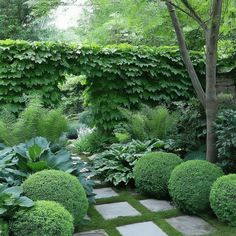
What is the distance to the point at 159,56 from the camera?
5941mm

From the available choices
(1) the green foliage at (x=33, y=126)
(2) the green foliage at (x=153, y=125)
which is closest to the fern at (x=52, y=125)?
(1) the green foliage at (x=33, y=126)

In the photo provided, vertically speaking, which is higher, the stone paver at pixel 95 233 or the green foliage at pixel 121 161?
the green foliage at pixel 121 161

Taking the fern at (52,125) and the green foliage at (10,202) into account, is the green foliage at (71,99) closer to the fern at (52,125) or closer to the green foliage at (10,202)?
the fern at (52,125)

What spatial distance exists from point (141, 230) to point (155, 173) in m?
0.86

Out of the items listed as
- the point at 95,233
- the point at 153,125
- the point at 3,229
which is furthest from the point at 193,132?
the point at 3,229

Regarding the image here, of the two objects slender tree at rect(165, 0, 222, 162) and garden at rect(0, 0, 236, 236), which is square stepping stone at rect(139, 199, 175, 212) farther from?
slender tree at rect(165, 0, 222, 162)

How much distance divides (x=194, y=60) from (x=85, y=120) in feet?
10.4

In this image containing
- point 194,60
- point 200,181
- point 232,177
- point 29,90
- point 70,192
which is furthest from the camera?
point 194,60

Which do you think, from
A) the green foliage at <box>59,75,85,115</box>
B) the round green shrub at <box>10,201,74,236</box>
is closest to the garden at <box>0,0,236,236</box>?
the round green shrub at <box>10,201,74,236</box>

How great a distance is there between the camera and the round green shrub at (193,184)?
9.95 ft

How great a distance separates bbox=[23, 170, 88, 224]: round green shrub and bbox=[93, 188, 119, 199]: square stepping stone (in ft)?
3.08

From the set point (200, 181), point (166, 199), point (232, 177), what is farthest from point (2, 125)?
point (232, 177)

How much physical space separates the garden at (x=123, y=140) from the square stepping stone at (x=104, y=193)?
0.04 feet

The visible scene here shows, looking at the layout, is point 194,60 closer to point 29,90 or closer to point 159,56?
point 159,56
